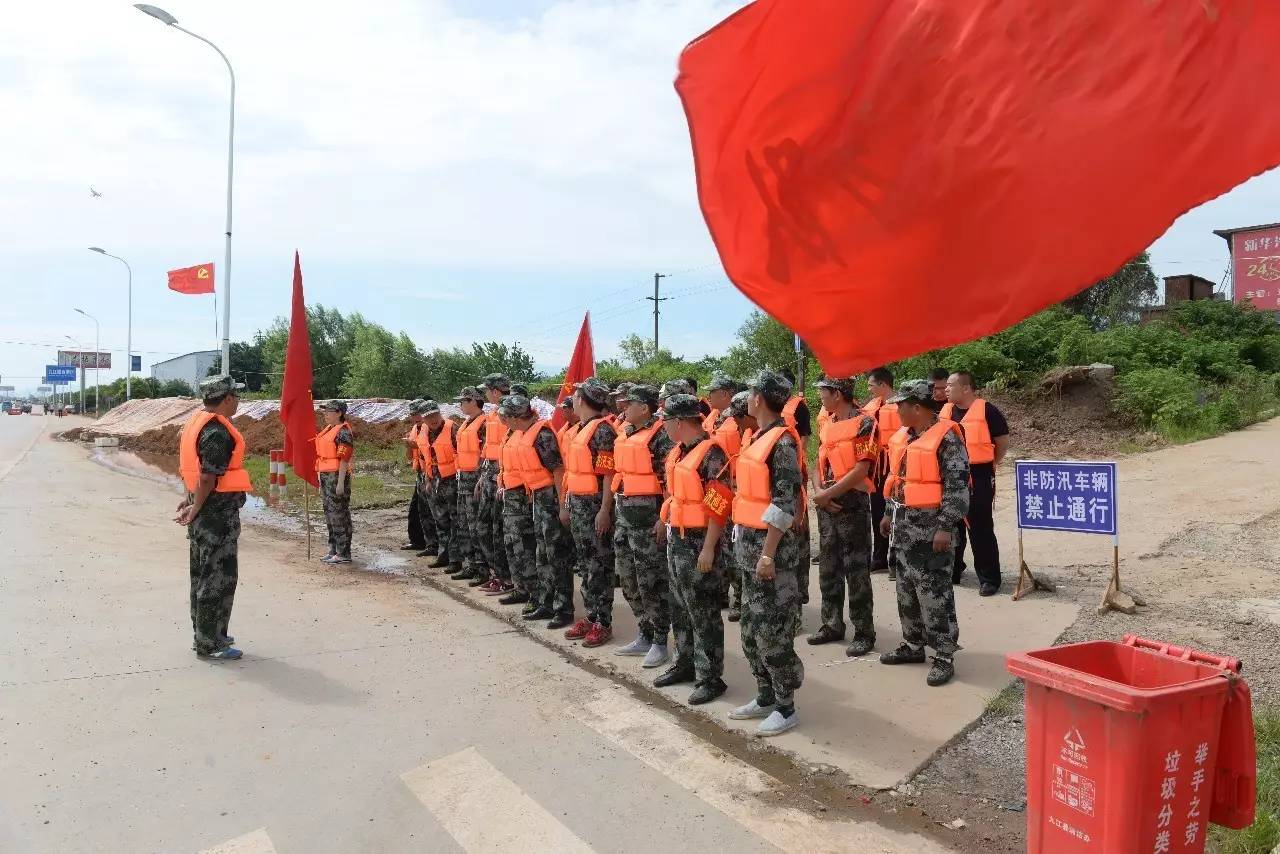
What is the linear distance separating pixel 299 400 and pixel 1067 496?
8.05 metres

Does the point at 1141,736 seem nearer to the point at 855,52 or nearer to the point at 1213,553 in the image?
the point at 855,52

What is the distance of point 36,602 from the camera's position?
23.9ft

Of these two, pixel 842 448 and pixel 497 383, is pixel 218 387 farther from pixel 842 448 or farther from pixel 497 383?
pixel 842 448

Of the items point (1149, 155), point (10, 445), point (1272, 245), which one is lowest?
point (10, 445)

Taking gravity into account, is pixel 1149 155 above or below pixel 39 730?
above

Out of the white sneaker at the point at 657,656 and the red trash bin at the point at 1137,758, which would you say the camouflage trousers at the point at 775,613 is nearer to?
the white sneaker at the point at 657,656

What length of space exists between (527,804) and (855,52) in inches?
132

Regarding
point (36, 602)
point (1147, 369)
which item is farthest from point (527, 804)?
point (1147, 369)

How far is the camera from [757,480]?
4754 mm

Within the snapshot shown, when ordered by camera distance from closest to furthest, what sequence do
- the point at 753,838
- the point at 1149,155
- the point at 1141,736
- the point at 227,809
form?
1. the point at 1149,155
2. the point at 1141,736
3. the point at 753,838
4. the point at 227,809

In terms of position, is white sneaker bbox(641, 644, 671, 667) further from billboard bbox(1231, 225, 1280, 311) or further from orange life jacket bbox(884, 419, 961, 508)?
billboard bbox(1231, 225, 1280, 311)

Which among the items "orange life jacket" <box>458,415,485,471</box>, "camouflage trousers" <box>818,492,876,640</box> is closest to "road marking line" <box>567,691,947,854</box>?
"camouflage trousers" <box>818,492,876,640</box>

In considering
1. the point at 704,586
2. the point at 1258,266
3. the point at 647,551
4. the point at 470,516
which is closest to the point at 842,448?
the point at 647,551

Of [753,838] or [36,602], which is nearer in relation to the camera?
[753,838]
